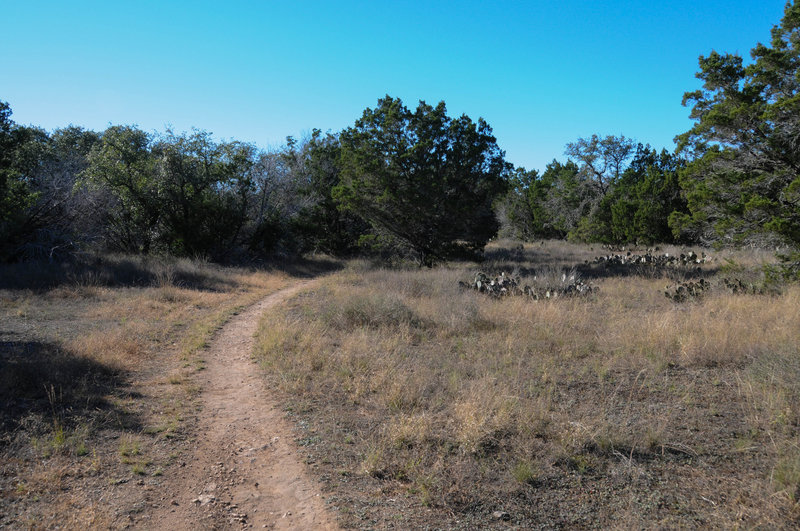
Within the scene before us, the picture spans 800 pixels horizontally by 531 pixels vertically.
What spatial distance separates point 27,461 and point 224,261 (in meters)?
18.4

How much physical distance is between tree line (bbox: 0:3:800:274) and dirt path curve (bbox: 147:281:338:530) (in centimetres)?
1186

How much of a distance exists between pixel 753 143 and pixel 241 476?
14344mm

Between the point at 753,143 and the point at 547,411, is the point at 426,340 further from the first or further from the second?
the point at 753,143

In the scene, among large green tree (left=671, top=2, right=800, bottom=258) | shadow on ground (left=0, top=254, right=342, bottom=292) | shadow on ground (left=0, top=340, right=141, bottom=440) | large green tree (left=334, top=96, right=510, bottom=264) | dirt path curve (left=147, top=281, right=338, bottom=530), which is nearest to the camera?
dirt path curve (left=147, top=281, right=338, bottom=530)

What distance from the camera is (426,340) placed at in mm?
8609

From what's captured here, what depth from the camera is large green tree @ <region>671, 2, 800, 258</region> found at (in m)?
11.2

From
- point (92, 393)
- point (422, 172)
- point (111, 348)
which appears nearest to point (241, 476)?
point (92, 393)

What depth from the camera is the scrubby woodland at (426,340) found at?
380 centimetres

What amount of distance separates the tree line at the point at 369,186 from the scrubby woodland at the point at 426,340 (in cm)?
10

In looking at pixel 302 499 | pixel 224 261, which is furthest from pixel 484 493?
pixel 224 261

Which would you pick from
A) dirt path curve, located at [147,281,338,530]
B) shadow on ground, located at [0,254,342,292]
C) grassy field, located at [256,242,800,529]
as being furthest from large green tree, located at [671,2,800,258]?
shadow on ground, located at [0,254,342,292]

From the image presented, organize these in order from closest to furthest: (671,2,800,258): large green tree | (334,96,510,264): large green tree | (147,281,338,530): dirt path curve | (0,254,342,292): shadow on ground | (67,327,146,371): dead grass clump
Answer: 1. (147,281,338,530): dirt path curve
2. (67,327,146,371): dead grass clump
3. (671,2,800,258): large green tree
4. (0,254,342,292): shadow on ground
5. (334,96,510,264): large green tree

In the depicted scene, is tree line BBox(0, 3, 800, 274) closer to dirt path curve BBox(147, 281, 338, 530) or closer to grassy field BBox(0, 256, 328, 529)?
grassy field BBox(0, 256, 328, 529)

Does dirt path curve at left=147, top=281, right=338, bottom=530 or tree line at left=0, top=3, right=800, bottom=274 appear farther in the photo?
tree line at left=0, top=3, right=800, bottom=274
